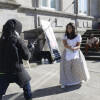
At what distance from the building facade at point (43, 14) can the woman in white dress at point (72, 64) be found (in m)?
3.19

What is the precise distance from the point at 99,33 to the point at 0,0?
284 inches

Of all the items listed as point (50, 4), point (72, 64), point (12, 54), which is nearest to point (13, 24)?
point (12, 54)

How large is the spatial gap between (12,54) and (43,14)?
6.28m

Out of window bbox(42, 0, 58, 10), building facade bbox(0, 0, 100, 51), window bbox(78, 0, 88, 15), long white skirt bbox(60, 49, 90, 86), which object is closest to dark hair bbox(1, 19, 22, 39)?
long white skirt bbox(60, 49, 90, 86)

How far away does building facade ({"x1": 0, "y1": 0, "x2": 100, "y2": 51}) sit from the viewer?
6.81m

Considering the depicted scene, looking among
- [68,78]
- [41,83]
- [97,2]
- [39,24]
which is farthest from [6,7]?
[97,2]

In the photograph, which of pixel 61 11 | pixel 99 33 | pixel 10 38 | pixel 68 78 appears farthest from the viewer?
pixel 99 33

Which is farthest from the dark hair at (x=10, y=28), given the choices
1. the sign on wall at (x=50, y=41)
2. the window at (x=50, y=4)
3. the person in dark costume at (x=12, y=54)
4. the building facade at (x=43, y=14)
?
the window at (x=50, y=4)

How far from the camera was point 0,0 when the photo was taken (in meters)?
6.39

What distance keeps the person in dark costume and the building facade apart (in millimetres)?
4000

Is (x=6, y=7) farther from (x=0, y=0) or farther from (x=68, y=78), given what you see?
(x=68, y=78)

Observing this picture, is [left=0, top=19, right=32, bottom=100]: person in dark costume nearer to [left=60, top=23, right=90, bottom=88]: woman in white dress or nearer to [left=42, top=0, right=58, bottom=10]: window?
[left=60, top=23, right=90, bottom=88]: woman in white dress

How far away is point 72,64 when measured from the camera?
4.53 m

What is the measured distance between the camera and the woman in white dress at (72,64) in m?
4.46
